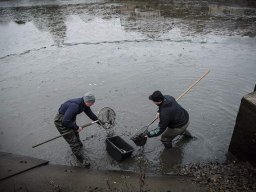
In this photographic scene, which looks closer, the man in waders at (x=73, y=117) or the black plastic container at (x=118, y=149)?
the man in waders at (x=73, y=117)

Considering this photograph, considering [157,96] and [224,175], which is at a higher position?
[157,96]

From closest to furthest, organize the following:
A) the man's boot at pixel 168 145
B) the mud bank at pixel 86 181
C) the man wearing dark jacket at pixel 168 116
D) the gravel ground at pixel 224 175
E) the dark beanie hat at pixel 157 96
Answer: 1. the gravel ground at pixel 224 175
2. the mud bank at pixel 86 181
3. the dark beanie hat at pixel 157 96
4. the man wearing dark jacket at pixel 168 116
5. the man's boot at pixel 168 145

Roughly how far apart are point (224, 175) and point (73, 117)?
364 cm

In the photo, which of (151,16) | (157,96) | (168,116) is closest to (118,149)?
(168,116)

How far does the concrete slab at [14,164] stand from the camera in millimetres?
6706

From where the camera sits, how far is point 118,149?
6922 mm

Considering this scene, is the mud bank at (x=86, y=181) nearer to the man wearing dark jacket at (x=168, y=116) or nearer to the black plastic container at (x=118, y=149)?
the black plastic container at (x=118, y=149)

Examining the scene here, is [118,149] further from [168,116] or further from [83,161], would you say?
[168,116]

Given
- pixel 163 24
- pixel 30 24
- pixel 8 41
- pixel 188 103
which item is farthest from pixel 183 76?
pixel 30 24

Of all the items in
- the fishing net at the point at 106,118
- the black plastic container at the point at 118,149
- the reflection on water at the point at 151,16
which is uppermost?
the reflection on water at the point at 151,16

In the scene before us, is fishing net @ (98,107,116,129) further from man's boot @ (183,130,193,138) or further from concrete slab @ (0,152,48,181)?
man's boot @ (183,130,193,138)

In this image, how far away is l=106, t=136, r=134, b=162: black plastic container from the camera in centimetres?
692

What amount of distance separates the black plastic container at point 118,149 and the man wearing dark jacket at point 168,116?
2.42 ft

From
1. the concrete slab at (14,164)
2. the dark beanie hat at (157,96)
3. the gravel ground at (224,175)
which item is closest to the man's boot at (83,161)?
the concrete slab at (14,164)
